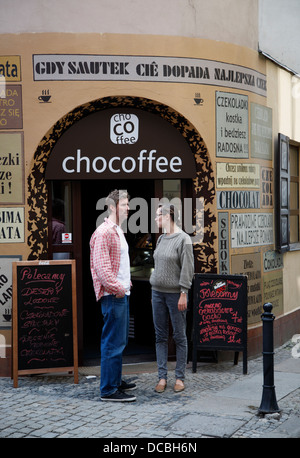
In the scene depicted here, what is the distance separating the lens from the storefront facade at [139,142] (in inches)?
289

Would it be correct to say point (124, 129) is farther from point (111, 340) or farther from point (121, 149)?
point (111, 340)

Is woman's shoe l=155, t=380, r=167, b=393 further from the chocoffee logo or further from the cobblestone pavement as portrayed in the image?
the chocoffee logo

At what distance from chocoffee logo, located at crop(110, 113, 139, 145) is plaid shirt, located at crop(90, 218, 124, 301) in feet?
5.41

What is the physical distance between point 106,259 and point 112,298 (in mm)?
404

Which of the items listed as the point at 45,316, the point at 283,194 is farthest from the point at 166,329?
the point at 283,194

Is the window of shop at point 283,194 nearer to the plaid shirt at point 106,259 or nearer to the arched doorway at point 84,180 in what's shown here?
the arched doorway at point 84,180

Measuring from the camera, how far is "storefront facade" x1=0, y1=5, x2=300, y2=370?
7.34 metres

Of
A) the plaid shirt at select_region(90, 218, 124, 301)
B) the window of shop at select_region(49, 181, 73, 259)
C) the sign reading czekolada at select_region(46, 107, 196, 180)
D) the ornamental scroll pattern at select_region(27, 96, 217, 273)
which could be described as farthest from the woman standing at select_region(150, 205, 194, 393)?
the window of shop at select_region(49, 181, 73, 259)

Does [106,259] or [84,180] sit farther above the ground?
[84,180]

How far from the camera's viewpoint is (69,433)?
16.8ft

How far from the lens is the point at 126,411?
5.80 meters

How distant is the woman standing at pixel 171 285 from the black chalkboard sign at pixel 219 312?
0.84m

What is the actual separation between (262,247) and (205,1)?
3.32m

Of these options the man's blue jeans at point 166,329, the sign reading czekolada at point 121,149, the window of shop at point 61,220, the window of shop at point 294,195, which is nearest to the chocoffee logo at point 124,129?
the sign reading czekolada at point 121,149
